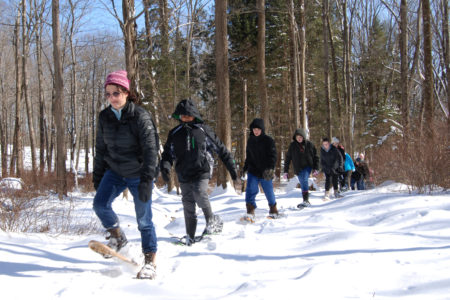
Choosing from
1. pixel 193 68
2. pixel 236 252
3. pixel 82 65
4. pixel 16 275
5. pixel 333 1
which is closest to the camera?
pixel 16 275

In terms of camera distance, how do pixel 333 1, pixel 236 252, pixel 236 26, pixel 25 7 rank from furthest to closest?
1. pixel 333 1
2. pixel 25 7
3. pixel 236 26
4. pixel 236 252

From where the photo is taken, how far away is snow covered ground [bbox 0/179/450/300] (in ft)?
8.41

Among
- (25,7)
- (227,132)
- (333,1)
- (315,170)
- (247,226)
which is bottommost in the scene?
(247,226)

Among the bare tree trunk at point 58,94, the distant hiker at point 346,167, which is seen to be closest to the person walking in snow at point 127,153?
the bare tree trunk at point 58,94

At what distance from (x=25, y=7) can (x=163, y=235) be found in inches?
847

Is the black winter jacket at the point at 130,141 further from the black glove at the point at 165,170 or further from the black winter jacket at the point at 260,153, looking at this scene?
the black winter jacket at the point at 260,153

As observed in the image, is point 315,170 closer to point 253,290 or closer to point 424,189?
point 424,189

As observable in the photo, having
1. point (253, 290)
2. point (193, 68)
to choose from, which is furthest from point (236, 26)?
point (253, 290)

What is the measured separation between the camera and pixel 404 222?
5176 millimetres

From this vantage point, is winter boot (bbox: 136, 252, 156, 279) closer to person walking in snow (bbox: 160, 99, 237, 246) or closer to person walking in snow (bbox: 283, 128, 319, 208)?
person walking in snow (bbox: 160, 99, 237, 246)

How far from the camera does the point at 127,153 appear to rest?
10.8 ft

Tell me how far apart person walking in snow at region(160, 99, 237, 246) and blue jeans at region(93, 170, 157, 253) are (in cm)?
95

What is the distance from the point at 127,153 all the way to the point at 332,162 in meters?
7.71

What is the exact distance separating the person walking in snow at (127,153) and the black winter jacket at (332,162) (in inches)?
293
